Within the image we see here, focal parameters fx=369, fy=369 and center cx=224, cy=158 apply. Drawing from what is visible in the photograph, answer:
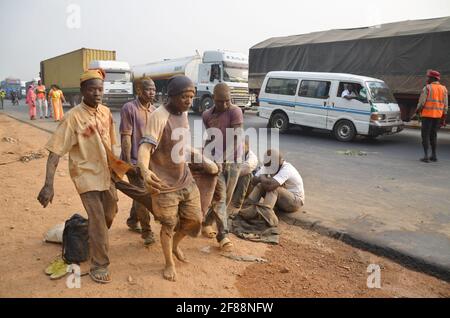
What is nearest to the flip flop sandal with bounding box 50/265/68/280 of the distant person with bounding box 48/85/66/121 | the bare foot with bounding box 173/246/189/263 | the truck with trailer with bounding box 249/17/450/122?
the bare foot with bounding box 173/246/189/263

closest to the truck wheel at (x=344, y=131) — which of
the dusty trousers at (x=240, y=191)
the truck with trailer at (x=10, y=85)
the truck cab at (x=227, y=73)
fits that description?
the dusty trousers at (x=240, y=191)

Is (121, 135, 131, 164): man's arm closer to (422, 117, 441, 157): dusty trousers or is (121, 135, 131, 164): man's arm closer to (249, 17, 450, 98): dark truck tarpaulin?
(422, 117, 441, 157): dusty trousers

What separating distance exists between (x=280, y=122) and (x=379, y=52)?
3833 mm

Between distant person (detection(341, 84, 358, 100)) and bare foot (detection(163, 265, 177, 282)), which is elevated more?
distant person (detection(341, 84, 358, 100))

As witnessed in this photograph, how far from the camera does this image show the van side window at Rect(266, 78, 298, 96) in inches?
468

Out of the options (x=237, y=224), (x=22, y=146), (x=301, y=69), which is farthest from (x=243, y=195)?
(x=301, y=69)

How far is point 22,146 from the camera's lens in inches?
397

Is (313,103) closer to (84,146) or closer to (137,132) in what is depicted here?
(137,132)

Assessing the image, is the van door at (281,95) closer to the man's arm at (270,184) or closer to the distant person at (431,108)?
the distant person at (431,108)

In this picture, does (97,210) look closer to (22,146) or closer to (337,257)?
(337,257)

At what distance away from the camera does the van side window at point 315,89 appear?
11.1 m

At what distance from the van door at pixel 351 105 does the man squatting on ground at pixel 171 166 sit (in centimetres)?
840

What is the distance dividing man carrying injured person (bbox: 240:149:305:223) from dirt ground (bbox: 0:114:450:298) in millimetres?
348

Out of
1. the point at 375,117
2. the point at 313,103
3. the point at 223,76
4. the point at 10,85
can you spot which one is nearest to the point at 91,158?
the point at 375,117
